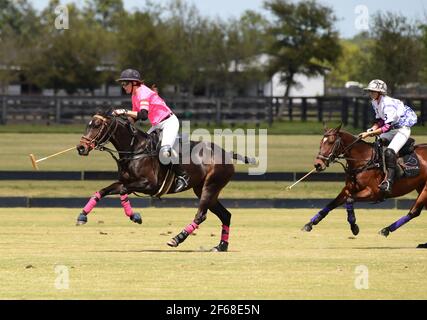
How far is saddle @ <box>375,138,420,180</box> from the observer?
60.6 feet

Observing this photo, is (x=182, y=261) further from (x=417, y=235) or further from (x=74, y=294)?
(x=417, y=235)

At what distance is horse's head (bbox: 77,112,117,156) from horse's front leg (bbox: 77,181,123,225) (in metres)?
0.54

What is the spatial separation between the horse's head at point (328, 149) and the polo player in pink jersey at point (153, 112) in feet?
6.61

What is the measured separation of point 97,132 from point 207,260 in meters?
2.65

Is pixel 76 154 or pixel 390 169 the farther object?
pixel 76 154

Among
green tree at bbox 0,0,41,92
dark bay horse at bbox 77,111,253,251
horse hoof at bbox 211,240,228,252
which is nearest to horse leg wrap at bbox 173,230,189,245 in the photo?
dark bay horse at bbox 77,111,253,251

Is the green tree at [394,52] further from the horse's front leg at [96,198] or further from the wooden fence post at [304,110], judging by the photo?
the horse's front leg at [96,198]

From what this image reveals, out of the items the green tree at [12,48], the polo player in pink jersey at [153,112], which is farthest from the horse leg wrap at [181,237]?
the green tree at [12,48]

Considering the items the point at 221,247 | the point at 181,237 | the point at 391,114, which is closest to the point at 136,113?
the point at 181,237

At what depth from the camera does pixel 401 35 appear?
52312 millimetres

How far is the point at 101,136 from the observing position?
660 inches

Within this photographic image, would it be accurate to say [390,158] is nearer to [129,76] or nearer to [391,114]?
[391,114]

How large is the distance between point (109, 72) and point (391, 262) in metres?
55.8
